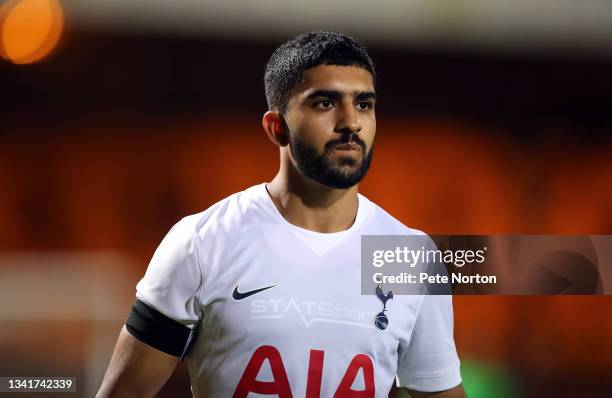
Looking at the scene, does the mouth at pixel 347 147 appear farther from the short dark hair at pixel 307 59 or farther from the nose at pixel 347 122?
the short dark hair at pixel 307 59

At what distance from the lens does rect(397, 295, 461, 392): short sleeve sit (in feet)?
5.77

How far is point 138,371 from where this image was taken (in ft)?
5.40

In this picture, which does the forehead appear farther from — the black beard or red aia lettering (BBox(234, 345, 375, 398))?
red aia lettering (BBox(234, 345, 375, 398))

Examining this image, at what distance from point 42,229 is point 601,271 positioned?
1.69 meters

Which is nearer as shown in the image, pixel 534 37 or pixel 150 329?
pixel 150 329

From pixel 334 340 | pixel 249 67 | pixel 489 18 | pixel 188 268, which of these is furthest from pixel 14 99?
pixel 489 18

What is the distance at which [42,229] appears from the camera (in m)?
2.31

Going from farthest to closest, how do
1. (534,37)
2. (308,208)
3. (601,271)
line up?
(534,37) → (601,271) → (308,208)

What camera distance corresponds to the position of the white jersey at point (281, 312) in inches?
64.5

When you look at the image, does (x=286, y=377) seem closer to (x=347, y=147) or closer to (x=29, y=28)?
(x=347, y=147)

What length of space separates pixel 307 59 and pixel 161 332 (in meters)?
0.71

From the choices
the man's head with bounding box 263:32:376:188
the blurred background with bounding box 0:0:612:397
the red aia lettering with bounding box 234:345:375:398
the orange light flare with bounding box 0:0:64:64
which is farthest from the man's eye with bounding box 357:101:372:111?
the orange light flare with bounding box 0:0:64:64

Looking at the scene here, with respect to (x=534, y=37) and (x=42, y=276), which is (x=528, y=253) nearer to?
(x=534, y=37)

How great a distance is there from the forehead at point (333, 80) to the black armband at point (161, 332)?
0.60 meters
